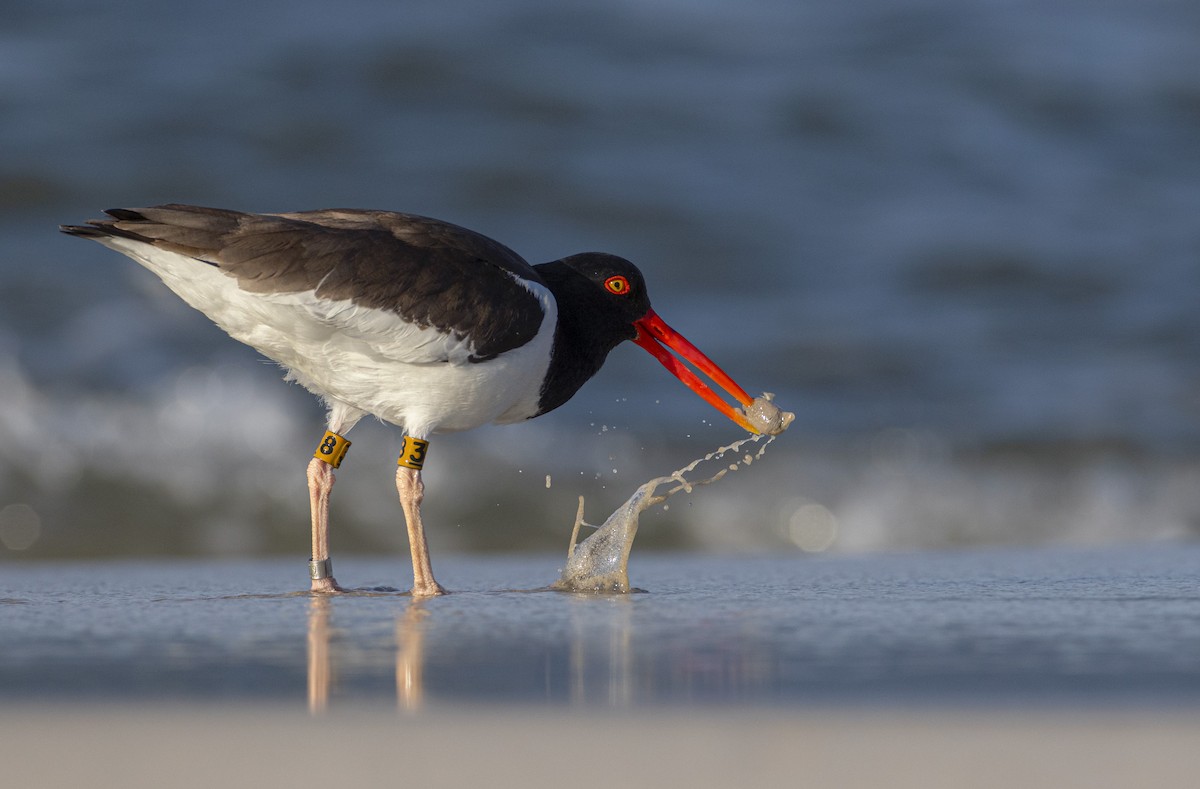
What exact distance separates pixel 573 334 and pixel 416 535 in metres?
0.89

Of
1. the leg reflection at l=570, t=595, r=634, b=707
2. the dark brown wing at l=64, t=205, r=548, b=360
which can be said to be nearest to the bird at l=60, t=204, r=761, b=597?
the dark brown wing at l=64, t=205, r=548, b=360

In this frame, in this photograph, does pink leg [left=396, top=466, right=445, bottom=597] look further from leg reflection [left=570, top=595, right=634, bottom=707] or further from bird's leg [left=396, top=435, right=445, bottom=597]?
leg reflection [left=570, top=595, right=634, bottom=707]

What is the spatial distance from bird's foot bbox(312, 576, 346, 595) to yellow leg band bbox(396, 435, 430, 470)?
46cm

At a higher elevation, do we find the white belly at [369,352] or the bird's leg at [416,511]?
the white belly at [369,352]

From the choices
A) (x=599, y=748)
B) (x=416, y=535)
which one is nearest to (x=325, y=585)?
(x=416, y=535)

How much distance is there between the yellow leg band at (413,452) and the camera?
4.88m

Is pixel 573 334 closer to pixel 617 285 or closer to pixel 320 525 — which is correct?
pixel 617 285

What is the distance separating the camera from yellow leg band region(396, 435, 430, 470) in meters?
4.88

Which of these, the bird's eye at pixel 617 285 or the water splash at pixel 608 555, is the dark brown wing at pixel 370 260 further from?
the water splash at pixel 608 555

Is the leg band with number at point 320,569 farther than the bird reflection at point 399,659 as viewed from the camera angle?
Yes

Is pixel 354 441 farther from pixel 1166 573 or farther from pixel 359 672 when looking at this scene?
pixel 359 672

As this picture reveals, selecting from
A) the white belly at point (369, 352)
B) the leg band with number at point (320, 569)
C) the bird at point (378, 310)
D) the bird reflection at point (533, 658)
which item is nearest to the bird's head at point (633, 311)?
the bird at point (378, 310)

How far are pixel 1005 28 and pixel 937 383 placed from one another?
5863 mm

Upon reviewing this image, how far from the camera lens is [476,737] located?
226 cm
